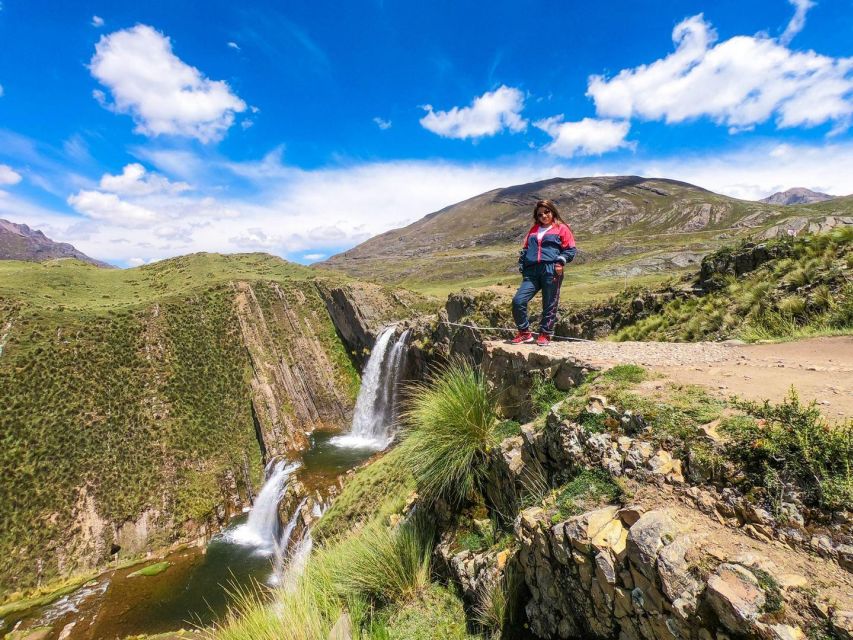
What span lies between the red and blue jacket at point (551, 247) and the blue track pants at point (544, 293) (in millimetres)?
143

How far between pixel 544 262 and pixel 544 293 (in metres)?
0.65

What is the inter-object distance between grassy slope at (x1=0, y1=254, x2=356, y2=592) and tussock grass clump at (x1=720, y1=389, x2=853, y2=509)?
34.1 meters

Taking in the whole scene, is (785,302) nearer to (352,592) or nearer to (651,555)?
(651,555)

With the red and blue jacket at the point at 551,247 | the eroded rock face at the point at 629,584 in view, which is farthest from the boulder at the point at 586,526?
the red and blue jacket at the point at 551,247

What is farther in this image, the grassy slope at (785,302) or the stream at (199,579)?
the stream at (199,579)

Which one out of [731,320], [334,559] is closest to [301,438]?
[334,559]

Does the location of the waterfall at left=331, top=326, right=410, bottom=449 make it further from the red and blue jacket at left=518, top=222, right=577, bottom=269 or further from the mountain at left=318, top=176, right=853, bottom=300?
the mountain at left=318, top=176, right=853, bottom=300

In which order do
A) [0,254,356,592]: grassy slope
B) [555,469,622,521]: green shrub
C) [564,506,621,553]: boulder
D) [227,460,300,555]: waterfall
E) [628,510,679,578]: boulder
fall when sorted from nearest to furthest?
1. [628,510,679,578]: boulder
2. [564,506,621,553]: boulder
3. [555,469,622,521]: green shrub
4. [227,460,300,555]: waterfall
5. [0,254,356,592]: grassy slope

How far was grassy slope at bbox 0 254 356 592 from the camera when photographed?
82.2 ft

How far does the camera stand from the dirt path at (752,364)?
152 inches

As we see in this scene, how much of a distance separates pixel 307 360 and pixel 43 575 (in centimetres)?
2505

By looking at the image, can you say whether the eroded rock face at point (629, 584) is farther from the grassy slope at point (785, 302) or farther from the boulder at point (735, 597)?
the grassy slope at point (785, 302)

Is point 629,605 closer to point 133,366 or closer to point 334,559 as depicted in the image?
point 334,559

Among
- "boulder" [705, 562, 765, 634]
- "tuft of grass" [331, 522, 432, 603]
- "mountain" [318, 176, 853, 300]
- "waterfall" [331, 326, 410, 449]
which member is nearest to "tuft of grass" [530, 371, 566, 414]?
"tuft of grass" [331, 522, 432, 603]
